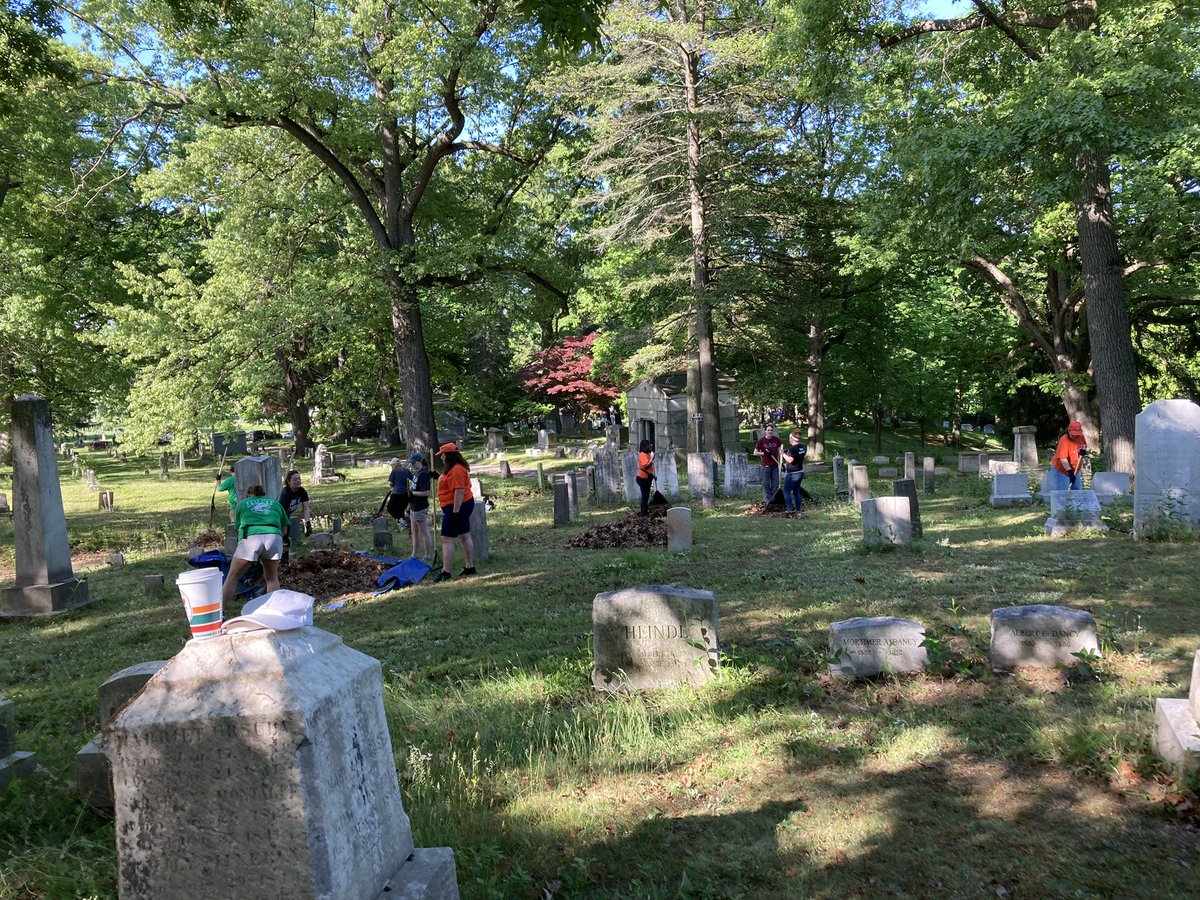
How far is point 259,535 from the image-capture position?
29.6 ft

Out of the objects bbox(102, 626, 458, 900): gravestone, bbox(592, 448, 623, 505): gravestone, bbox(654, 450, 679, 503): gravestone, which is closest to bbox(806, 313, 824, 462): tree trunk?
bbox(654, 450, 679, 503): gravestone

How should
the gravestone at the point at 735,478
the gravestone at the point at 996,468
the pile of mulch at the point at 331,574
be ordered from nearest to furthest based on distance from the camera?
the pile of mulch at the point at 331,574 < the gravestone at the point at 735,478 < the gravestone at the point at 996,468

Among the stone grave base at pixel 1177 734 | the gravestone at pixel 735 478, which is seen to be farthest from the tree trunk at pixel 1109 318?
the stone grave base at pixel 1177 734

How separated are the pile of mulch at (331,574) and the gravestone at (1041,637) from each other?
7.50 meters

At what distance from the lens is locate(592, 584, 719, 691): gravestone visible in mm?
5668

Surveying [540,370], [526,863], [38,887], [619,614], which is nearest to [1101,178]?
[619,614]

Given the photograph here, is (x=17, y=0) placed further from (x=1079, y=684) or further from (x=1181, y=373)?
(x=1181, y=373)

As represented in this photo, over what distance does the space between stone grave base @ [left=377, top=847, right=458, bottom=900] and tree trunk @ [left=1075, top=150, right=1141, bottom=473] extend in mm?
16125

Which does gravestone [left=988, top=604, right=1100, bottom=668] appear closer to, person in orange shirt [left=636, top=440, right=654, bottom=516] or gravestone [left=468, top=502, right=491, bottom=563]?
gravestone [left=468, top=502, right=491, bottom=563]

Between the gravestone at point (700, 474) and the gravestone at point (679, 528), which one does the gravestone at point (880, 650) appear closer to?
the gravestone at point (679, 528)

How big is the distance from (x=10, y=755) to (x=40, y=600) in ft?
22.6

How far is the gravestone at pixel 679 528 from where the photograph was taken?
37.4 ft

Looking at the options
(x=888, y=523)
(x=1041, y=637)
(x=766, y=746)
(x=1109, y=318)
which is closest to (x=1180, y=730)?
(x=1041, y=637)

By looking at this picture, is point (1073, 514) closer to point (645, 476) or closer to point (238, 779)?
point (645, 476)
